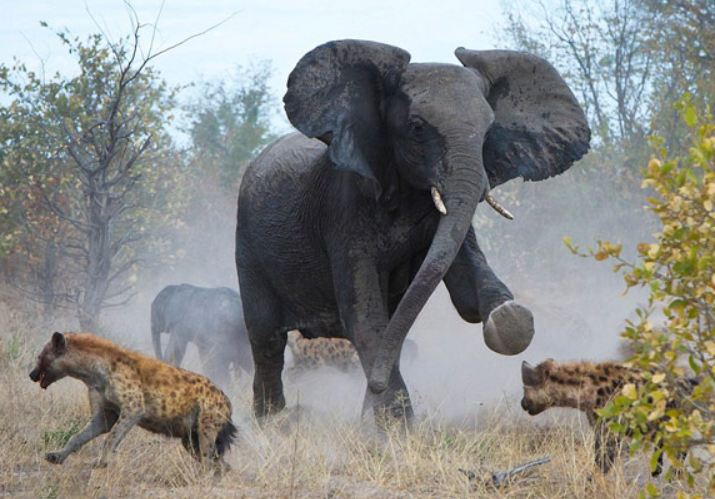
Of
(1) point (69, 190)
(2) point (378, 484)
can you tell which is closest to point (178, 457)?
(2) point (378, 484)

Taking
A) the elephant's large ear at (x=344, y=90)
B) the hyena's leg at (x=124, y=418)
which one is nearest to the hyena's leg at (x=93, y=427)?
the hyena's leg at (x=124, y=418)

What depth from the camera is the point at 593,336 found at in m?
14.6

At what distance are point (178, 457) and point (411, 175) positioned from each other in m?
2.05

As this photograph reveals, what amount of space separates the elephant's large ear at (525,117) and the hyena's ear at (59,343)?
2815mm

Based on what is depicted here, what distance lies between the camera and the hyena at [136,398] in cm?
640

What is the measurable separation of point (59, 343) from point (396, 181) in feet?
7.07

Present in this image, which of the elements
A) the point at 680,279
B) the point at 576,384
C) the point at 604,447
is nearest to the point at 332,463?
the point at 576,384

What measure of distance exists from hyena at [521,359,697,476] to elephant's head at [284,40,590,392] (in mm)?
246

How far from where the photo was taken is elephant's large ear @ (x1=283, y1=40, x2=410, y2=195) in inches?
296

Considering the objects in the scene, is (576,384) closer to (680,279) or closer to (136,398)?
(680,279)

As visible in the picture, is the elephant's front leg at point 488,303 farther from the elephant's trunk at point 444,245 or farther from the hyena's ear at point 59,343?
the hyena's ear at point 59,343

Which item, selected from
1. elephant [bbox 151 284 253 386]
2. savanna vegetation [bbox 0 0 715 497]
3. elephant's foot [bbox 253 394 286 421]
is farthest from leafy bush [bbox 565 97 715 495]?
elephant [bbox 151 284 253 386]

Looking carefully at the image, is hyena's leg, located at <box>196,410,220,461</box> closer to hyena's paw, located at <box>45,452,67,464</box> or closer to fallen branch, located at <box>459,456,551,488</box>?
hyena's paw, located at <box>45,452,67,464</box>

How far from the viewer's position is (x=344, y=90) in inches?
296
